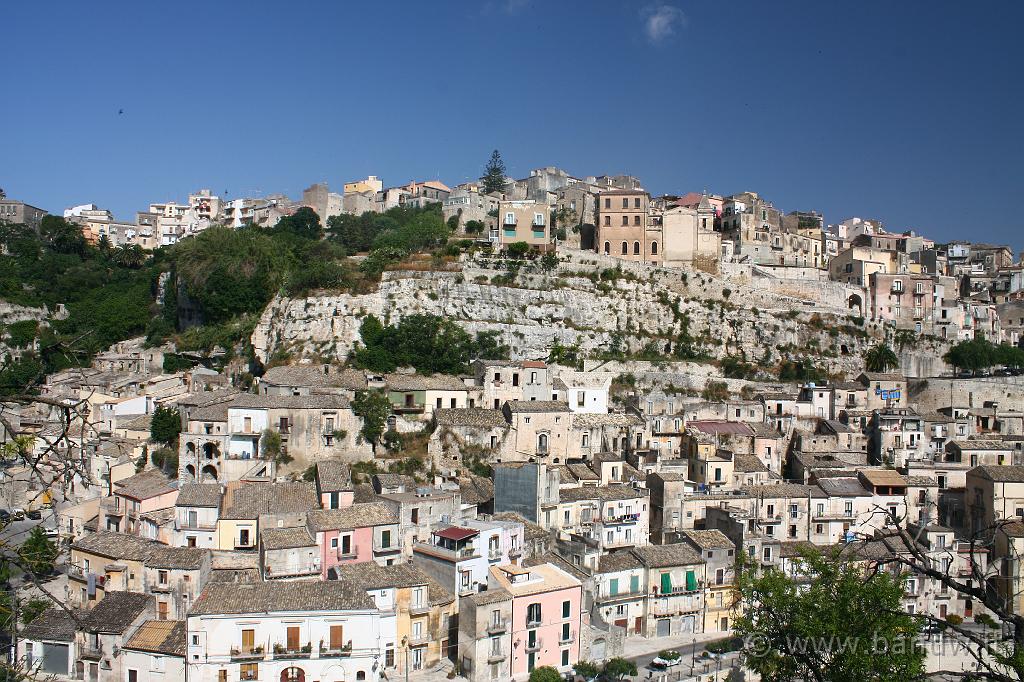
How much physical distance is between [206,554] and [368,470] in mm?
9152

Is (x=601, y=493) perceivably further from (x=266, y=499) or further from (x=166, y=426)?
(x=166, y=426)

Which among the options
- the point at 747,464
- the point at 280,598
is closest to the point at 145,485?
the point at 280,598

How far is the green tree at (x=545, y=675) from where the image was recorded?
25.2 metres

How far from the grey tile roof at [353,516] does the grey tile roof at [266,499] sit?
3.20 feet

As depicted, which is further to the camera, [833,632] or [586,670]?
[586,670]

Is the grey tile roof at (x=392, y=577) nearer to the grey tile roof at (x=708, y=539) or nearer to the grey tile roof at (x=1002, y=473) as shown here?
the grey tile roof at (x=708, y=539)

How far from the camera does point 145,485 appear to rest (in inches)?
1303

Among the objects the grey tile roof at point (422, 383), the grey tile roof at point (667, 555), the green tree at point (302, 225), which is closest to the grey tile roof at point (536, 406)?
the grey tile roof at point (422, 383)

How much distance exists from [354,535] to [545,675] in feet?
27.2

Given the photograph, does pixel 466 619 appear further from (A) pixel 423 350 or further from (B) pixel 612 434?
(A) pixel 423 350

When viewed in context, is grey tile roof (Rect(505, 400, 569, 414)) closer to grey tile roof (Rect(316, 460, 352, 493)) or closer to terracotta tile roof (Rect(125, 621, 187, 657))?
grey tile roof (Rect(316, 460, 352, 493))

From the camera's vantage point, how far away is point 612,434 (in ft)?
135

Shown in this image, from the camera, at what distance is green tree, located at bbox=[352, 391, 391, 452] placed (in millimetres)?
37906

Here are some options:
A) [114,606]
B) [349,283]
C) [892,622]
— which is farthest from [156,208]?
[892,622]
